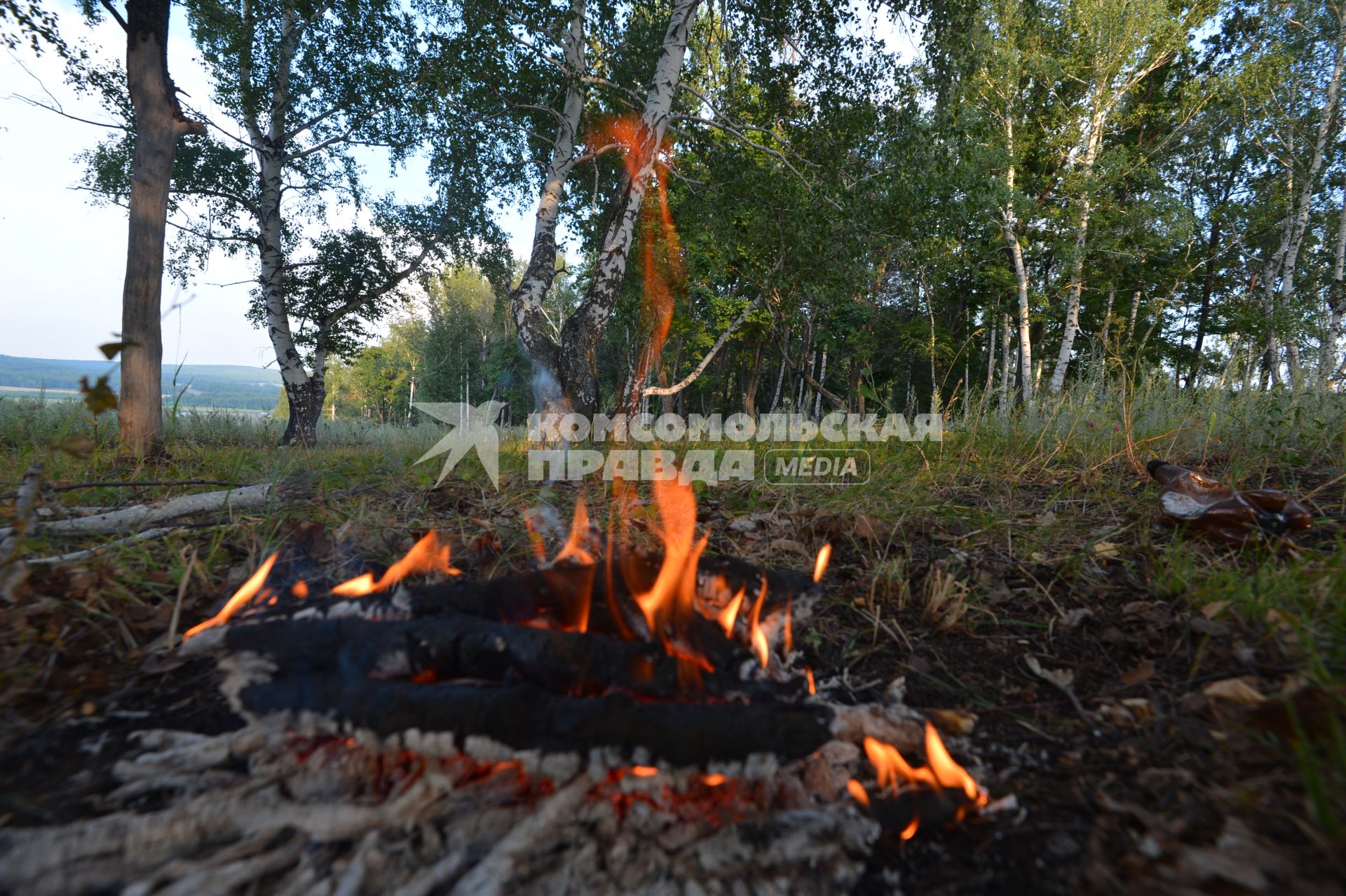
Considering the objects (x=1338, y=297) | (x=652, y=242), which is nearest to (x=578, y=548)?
(x=652, y=242)

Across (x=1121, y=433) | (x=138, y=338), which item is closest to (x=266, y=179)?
(x=138, y=338)

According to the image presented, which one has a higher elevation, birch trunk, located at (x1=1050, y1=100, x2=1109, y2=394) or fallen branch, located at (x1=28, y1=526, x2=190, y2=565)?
birch trunk, located at (x1=1050, y1=100, x2=1109, y2=394)

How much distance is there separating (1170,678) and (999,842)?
0.92 m

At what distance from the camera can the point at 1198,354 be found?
73.8 feet

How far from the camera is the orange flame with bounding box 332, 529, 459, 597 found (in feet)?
5.78

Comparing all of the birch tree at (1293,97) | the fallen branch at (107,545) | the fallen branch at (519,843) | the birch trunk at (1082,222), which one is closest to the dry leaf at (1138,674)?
the fallen branch at (519,843)

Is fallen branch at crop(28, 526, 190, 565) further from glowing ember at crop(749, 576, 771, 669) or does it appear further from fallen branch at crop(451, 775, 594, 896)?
glowing ember at crop(749, 576, 771, 669)

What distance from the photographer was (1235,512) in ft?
7.55

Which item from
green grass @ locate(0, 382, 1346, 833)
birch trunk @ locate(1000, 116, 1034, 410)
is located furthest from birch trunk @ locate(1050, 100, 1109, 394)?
green grass @ locate(0, 382, 1346, 833)

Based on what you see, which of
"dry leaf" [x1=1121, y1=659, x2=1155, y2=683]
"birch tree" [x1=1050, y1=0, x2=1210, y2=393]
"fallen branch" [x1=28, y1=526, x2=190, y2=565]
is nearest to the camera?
"dry leaf" [x1=1121, y1=659, x2=1155, y2=683]

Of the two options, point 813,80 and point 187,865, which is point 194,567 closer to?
point 187,865

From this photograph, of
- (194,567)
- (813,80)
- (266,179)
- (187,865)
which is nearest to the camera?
(187,865)

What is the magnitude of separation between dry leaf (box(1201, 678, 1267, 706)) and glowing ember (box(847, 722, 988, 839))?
28.3 inches

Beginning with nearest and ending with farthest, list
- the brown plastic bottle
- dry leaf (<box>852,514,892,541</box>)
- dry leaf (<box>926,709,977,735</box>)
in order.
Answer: dry leaf (<box>926,709,977,735</box>) < the brown plastic bottle < dry leaf (<box>852,514,892,541</box>)
